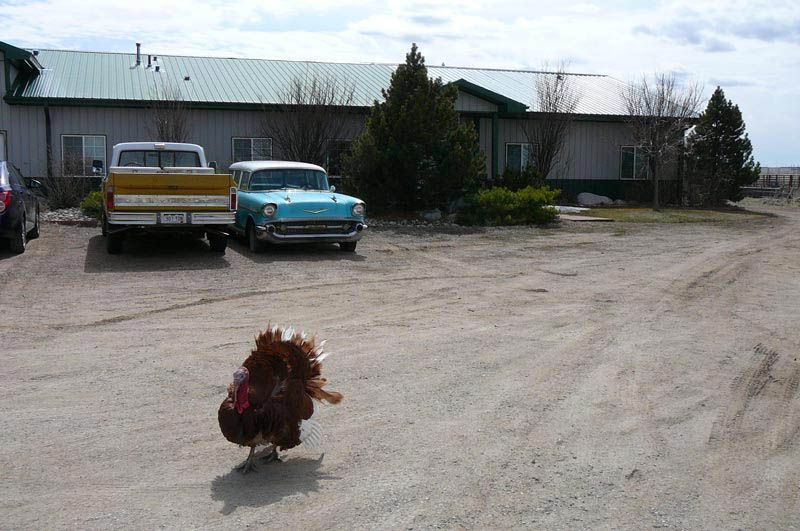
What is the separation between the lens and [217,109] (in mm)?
25203

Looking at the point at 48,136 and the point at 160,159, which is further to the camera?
the point at 48,136

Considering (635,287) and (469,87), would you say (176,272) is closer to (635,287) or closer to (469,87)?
(635,287)

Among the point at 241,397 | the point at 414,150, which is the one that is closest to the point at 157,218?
the point at 414,150

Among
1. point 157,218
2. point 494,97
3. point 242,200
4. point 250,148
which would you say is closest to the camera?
point 157,218

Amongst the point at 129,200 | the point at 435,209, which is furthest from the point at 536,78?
the point at 129,200

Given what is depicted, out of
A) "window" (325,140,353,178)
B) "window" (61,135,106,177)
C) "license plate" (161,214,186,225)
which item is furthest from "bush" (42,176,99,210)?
"license plate" (161,214,186,225)

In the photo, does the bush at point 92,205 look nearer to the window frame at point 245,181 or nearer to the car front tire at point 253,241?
the window frame at point 245,181

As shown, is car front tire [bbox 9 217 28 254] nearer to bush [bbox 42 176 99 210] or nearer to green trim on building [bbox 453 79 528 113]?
bush [bbox 42 176 99 210]

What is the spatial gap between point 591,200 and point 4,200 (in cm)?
2002

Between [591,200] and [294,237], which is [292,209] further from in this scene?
[591,200]

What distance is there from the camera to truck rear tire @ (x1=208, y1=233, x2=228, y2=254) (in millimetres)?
14180

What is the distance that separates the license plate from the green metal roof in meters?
11.8

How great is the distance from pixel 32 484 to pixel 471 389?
307 centimetres

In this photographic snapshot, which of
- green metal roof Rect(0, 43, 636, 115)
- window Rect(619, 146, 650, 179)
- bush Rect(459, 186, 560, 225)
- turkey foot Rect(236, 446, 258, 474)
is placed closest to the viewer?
turkey foot Rect(236, 446, 258, 474)
